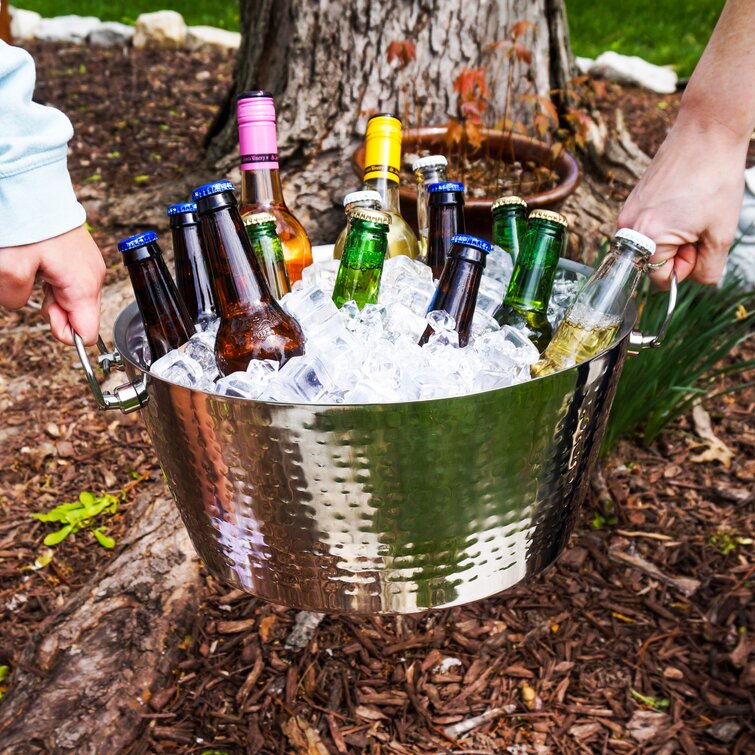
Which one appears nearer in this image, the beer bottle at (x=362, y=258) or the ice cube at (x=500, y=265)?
the beer bottle at (x=362, y=258)

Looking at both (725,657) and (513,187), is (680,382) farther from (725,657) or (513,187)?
(513,187)

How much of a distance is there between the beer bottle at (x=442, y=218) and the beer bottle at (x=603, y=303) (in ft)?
1.10

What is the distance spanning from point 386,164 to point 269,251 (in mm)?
326

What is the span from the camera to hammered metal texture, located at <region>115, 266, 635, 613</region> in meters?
0.98

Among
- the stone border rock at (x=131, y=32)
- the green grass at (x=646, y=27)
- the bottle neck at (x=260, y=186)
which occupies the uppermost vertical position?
the bottle neck at (x=260, y=186)

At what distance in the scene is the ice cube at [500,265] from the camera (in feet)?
5.14

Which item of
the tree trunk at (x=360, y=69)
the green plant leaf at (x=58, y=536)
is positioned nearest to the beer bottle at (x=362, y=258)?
the green plant leaf at (x=58, y=536)

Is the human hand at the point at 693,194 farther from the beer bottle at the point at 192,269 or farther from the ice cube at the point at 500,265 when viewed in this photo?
the beer bottle at the point at 192,269

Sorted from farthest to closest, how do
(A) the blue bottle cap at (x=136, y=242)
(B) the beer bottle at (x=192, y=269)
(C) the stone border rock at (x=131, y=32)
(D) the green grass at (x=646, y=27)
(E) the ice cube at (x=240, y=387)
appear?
(D) the green grass at (x=646, y=27) < (C) the stone border rock at (x=131, y=32) < (B) the beer bottle at (x=192, y=269) < (A) the blue bottle cap at (x=136, y=242) < (E) the ice cube at (x=240, y=387)

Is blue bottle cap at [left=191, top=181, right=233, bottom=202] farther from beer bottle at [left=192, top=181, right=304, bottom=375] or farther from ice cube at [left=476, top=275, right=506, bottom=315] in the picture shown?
ice cube at [left=476, top=275, right=506, bottom=315]

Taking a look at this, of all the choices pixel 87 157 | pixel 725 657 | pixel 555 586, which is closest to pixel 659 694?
pixel 725 657

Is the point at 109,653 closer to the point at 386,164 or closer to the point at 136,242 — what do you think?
the point at 136,242

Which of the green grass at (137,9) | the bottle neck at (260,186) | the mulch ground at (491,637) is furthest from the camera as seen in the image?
the green grass at (137,9)

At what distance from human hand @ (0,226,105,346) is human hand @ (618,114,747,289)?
969mm
